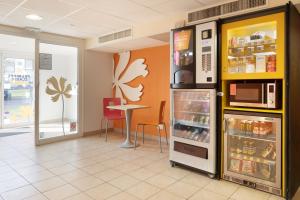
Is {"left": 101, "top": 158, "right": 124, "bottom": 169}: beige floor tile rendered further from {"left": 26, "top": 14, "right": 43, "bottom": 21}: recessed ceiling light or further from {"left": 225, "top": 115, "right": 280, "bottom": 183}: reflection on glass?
{"left": 26, "top": 14, "right": 43, "bottom": 21}: recessed ceiling light

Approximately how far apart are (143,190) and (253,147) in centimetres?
154

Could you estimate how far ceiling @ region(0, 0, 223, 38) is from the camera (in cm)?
320

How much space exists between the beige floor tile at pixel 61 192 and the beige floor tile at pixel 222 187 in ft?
5.56

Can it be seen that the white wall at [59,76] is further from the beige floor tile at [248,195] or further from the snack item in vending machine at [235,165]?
the beige floor tile at [248,195]

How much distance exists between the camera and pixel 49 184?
2.88 m

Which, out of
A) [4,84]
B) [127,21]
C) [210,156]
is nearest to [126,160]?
[210,156]

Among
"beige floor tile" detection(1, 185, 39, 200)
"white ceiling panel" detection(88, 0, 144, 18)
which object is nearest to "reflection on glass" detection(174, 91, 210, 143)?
"white ceiling panel" detection(88, 0, 144, 18)

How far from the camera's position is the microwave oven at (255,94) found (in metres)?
2.62

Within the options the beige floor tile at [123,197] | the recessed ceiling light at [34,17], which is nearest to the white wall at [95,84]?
the recessed ceiling light at [34,17]

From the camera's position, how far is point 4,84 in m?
6.87

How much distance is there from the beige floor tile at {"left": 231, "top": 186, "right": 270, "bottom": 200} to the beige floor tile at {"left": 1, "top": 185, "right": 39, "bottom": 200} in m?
2.43

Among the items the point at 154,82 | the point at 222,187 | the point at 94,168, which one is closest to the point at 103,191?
the point at 94,168

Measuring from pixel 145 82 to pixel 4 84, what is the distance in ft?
15.5

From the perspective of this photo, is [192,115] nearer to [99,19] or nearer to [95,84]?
[99,19]
